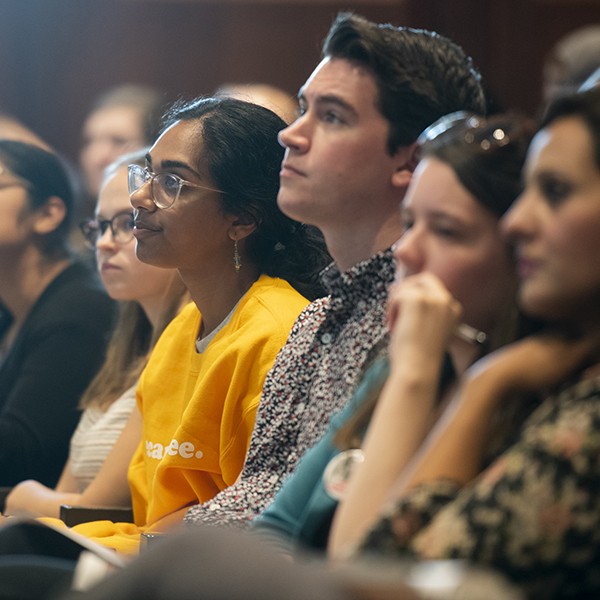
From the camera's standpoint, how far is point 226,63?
19.8 feet

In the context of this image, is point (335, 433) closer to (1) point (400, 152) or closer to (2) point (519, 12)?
(1) point (400, 152)

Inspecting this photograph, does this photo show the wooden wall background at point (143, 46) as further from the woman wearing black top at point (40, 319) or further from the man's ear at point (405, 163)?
the man's ear at point (405, 163)

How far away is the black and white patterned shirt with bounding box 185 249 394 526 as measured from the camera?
1.97m

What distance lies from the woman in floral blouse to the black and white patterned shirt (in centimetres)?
41

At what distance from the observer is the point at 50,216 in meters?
3.72

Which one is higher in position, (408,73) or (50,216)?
(408,73)

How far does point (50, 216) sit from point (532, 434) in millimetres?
2581

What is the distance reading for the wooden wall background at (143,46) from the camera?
19.4 feet

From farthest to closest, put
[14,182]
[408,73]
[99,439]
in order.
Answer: [14,182]
[99,439]
[408,73]

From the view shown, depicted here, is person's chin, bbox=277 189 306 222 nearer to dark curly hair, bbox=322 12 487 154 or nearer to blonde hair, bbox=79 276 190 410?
dark curly hair, bbox=322 12 487 154

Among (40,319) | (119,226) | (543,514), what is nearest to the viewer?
(543,514)

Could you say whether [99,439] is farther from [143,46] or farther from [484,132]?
[143,46]

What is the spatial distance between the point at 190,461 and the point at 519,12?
3.10 metres

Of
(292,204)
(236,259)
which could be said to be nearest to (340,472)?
(292,204)
